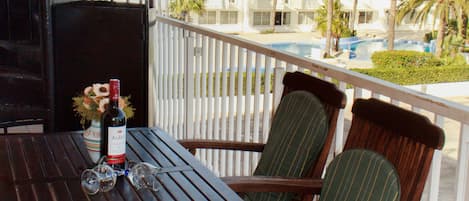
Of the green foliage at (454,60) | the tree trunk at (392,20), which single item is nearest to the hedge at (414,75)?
the green foliage at (454,60)

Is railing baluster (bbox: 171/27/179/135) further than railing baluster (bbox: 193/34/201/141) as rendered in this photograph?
Yes

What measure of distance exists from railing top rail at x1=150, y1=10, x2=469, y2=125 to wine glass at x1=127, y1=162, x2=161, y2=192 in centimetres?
80

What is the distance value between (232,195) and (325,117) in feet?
1.81

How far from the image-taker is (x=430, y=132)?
1.26 m

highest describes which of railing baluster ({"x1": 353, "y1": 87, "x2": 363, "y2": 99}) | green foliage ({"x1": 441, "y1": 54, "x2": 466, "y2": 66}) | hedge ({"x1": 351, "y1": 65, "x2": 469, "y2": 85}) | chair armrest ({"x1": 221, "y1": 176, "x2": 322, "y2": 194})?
railing baluster ({"x1": 353, "y1": 87, "x2": 363, "y2": 99})

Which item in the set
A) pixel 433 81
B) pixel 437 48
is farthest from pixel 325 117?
pixel 437 48

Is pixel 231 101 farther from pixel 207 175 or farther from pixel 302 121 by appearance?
pixel 207 175

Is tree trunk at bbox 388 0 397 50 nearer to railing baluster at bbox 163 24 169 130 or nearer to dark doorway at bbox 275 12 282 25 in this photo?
dark doorway at bbox 275 12 282 25

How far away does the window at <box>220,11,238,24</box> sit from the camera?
1043 inches

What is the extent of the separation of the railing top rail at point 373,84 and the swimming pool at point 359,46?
71.0 ft

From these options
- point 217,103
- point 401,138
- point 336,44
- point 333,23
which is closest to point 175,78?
point 217,103

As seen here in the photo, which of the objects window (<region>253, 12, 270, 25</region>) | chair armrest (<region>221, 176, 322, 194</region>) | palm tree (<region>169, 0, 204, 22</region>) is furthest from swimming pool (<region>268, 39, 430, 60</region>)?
chair armrest (<region>221, 176, 322, 194</region>)

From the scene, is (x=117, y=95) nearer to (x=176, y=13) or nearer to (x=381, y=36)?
(x=176, y=13)

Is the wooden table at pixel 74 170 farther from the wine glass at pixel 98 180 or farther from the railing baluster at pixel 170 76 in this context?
the railing baluster at pixel 170 76
